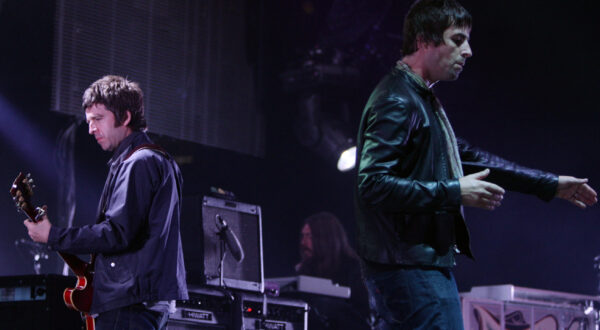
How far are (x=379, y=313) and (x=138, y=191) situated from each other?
1.15 metres

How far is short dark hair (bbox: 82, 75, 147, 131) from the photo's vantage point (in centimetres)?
337

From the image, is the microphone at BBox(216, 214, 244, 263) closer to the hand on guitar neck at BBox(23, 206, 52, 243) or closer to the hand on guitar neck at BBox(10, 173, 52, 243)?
the hand on guitar neck at BBox(10, 173, 52, 243)

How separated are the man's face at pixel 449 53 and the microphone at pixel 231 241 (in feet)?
9.35

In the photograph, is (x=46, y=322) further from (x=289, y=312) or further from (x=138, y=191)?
(x=289, y=312)

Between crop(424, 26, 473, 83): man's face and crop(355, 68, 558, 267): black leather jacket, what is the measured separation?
103 mm

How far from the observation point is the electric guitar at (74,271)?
314cm

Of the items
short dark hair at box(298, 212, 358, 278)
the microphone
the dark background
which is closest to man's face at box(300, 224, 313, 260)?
short dark hair at box(298, 212, 358, 278)

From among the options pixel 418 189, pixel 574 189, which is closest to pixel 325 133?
pixel 574 189

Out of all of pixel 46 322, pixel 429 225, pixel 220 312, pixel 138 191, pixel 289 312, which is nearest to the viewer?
pixel 429 225

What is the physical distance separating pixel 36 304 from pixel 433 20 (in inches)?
99.7

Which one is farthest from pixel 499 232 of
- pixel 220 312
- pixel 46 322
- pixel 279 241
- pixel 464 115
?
pixel 46 322

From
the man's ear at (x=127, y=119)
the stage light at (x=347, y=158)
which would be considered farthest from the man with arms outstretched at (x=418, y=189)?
the stage light at (x=347, y=158)

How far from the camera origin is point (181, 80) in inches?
341

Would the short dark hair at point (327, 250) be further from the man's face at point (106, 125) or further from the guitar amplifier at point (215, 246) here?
the man's face at point (106, 125)
